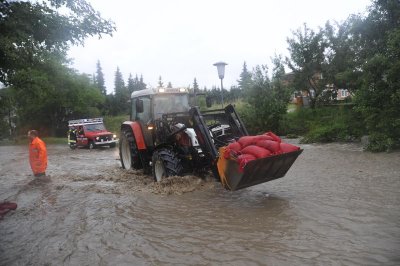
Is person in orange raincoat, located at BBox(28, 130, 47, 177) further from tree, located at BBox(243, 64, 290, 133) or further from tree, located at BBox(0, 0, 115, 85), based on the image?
tree, located at BBox(243, 64, 290, 133)

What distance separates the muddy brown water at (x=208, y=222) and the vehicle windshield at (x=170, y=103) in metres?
1.87

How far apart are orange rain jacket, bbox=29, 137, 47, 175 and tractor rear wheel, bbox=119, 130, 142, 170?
2302 millimetres

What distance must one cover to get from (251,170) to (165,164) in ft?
7.88

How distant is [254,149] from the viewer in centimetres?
628

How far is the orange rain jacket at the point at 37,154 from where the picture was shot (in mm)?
10211

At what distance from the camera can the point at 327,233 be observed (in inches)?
196

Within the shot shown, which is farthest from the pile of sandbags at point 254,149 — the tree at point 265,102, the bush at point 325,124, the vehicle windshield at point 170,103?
the tree at point 265,102

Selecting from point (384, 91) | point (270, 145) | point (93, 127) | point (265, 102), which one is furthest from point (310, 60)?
point (270, 145)

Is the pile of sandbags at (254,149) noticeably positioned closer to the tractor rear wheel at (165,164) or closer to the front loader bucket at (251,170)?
the front loader bucket at (251,170)

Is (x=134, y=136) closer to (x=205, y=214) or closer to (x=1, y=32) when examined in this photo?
(x=205, y=214)

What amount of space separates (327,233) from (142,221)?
2.96 m

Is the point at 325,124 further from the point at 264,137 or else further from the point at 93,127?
the point at 93,127

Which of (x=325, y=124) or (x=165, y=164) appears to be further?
(x=325, y=124)

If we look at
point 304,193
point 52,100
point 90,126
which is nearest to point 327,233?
point 304,193
